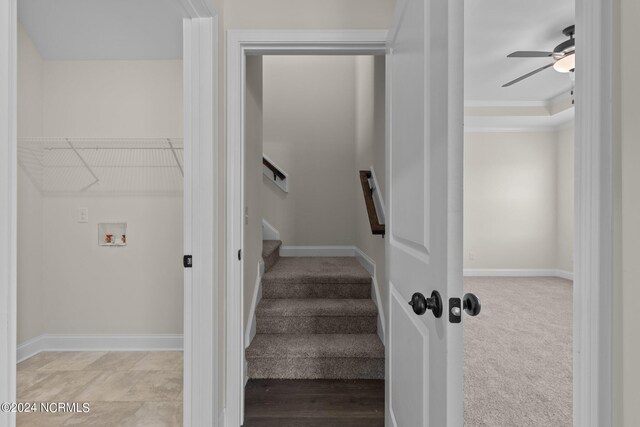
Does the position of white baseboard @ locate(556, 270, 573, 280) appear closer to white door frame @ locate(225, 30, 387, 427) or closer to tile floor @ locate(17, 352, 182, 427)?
white door frame @ locate(225, 30, 387, 427)

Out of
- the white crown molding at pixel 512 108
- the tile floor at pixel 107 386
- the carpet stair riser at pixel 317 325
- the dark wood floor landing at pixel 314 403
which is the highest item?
the white crown molding at pixel 512 108

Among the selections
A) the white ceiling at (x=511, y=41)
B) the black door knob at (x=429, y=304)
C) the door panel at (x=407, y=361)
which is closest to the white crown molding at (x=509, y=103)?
the white ceiling at (x=511, y=41)

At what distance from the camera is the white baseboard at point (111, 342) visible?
2961 mm

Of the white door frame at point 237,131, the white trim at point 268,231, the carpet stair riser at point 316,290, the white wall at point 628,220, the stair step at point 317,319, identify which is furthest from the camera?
the white trim at point 268,231

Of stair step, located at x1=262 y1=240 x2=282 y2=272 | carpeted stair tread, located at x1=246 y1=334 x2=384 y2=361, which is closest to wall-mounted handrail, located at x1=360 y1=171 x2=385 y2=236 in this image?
carpeted stair tread, located at x1=246 y1=334 x2=384 y2=361

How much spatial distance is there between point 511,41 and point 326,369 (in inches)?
136

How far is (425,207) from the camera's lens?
1.06m

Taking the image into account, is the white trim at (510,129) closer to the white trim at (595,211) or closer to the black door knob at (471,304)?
the black door knob at (471,304)

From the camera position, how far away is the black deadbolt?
33.0 inches

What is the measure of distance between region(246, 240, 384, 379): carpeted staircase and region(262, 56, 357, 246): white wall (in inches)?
43.2

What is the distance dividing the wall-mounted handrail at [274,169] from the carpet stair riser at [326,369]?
2.33 m

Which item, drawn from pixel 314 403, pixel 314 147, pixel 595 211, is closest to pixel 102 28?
pixel 314 147
